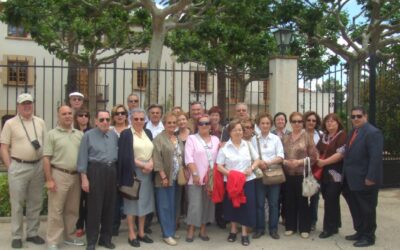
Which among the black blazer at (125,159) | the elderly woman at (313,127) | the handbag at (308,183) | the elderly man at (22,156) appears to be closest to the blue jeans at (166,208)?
the black blazer at (125,159)

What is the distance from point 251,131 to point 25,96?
117 inches

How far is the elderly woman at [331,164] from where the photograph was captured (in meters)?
6.67

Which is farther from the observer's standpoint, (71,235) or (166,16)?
(166,16)

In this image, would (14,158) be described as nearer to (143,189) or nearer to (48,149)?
(48,149)

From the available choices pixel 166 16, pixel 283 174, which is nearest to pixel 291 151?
pixel 283 174

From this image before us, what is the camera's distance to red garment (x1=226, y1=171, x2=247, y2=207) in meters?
6.30

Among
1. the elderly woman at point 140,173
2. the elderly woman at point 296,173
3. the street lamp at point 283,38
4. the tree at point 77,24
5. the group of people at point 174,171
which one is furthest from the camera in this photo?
the tree at point 77,24

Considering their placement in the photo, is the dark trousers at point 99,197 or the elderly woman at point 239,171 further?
the elderly woman at point 239,171

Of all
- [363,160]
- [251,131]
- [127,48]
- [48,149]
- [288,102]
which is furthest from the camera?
[127,48]

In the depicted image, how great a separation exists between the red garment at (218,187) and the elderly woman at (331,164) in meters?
1.38

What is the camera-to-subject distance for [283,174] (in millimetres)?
6730

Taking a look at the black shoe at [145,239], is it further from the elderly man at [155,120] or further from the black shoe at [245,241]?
the elderly man at [155,120]

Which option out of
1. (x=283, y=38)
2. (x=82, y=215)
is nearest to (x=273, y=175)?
(x=82, y=215)

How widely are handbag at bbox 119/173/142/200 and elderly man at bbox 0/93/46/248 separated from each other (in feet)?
3.62
